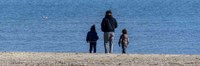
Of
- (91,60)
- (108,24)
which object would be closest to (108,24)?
(108,24)

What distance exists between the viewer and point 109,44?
2806 centimetres

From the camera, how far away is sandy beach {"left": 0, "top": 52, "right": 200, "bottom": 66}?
22.9 metres

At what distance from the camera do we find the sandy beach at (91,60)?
75.0 feet

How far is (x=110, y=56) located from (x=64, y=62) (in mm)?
2167

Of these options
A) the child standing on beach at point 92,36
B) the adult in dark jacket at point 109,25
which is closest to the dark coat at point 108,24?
the adult in dark jacket at point 109,25

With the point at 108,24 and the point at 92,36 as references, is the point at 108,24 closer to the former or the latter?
the point at 108,24

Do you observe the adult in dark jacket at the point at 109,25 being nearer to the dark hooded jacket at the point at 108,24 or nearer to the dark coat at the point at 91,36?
the dark hooded jacket at the point at 108,24

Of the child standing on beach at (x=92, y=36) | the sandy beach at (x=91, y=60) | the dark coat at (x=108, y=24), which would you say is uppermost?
the dark coat at (x=108, y=24)

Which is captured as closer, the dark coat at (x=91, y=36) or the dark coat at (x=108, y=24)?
the dark coat at (x=108, y=24)

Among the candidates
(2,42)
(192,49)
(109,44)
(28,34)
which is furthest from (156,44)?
(109,44)

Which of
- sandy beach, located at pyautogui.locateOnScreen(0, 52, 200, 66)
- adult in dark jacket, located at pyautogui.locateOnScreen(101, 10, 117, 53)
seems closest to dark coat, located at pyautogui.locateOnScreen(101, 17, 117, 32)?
adult in dark jacket, located at pyautogui.locateOnScreen(101, 10, 117, 53)

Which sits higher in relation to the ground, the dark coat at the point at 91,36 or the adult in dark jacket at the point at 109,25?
the adult in dark jacket at the point at 109,25

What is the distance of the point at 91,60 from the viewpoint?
78.8 feet

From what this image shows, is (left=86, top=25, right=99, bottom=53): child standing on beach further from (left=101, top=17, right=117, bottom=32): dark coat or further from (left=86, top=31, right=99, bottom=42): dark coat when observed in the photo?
(left=101, top=17, right=117, bottom=32): dark coat
